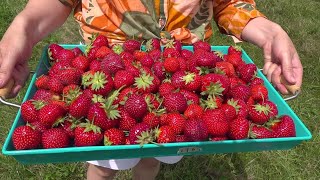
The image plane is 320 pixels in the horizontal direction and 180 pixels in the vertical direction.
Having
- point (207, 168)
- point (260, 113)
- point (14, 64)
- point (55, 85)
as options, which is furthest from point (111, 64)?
point (207, 168)

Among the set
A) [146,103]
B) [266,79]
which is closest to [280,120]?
[266,79]

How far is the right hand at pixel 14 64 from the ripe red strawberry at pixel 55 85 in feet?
0.29

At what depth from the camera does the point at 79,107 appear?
1139 millimetres

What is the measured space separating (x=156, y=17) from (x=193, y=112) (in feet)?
1.56

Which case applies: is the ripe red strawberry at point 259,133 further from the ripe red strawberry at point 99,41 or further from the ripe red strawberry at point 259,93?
the ripe red strawberry at point 99,41

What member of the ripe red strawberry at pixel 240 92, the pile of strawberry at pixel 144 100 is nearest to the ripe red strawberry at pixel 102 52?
the pile of strawberry at pixel 144 100

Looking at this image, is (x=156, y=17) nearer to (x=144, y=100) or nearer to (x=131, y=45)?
(x=131, y=45)

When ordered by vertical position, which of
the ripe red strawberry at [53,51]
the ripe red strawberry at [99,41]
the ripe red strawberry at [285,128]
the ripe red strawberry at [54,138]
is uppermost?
the ripe red strawberry at [53,51]

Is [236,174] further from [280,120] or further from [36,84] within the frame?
[36,84]

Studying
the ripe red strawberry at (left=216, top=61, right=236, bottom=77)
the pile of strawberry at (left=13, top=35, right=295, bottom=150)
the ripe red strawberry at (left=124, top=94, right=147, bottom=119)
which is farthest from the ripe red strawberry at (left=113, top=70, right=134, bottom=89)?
the ripe red strawberry at (left=216, top=61, right=236, bottom=77)

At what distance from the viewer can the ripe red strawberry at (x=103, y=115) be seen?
3.69 feet

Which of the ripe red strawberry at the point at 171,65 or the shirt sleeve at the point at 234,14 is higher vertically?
the ripe red strawberry at the point at 171,65

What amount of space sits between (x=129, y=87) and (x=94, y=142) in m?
0.26

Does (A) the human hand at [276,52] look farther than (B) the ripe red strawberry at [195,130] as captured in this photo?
Yes
